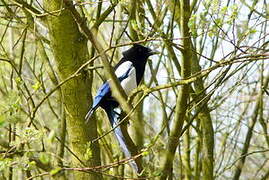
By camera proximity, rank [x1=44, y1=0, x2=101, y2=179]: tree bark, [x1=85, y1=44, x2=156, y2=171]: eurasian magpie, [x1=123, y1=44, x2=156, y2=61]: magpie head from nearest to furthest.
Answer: [x1=44, y1=0, x2=101, y2=179]: tree bark → [x1=85, y1=44, x2=156, y2=171]: eurasian magpie → [x1=123, y1=44, x2=156, y2=61]: magpie head

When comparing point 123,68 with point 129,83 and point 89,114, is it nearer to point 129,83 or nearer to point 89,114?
point 129,83

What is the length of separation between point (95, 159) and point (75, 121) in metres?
0.29

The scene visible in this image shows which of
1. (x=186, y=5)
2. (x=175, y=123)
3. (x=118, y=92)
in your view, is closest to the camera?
(x=118, y=92)

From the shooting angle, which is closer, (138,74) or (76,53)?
(76,53)

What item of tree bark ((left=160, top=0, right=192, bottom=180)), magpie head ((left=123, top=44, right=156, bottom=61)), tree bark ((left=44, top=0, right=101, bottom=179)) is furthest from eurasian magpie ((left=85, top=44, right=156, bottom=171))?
tree bark ((left=160, top=0, right=192, bottom=180))

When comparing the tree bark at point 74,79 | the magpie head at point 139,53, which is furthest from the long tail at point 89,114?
the magpie head at point 139,53

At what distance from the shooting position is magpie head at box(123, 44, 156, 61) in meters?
4.27

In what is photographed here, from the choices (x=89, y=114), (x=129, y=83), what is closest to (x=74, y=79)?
(x=89, y=114)

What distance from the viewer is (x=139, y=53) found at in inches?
169

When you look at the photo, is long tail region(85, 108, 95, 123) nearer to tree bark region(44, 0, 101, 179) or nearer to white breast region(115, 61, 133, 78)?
tree bark region(44, 0, 101, 179)

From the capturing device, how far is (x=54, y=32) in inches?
136

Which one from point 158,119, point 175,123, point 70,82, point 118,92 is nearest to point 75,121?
point 70,82

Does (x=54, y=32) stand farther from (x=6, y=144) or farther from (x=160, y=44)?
(x=160, y=44)

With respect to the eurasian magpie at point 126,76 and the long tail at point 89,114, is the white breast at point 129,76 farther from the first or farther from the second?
the long tail at point 89,114
